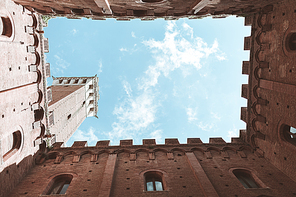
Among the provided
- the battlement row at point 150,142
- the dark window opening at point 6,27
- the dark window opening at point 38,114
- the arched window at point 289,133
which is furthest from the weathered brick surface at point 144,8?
the battlement row at point 150,142

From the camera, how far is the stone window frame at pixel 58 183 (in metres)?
11.0

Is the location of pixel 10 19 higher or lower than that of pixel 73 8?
lower

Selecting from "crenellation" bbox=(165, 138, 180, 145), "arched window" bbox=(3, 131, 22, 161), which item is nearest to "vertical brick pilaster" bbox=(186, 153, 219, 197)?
"crenellation" bbox=(165, 138, 180, 145)

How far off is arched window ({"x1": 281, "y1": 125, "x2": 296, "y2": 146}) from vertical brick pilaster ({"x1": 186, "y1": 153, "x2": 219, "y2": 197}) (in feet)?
19.2

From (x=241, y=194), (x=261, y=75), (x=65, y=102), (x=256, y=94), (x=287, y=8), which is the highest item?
(x=287, y=8)

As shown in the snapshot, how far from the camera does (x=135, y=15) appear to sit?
14188 mm

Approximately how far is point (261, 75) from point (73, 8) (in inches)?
585

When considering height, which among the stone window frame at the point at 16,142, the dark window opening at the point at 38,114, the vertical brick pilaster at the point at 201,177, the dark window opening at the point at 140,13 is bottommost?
the vertical brick pilaster at the point at 201,177

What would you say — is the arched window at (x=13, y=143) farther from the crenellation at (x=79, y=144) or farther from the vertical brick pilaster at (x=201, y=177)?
the vertical brick pilaster at (x=201, y=177)

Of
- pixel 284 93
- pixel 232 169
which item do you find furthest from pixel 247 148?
pixel 284 93

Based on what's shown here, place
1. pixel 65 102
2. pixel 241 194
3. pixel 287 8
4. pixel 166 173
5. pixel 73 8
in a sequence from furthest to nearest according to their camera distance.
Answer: pixel 65 102 → pixel 73 8 → pixel 166 173 → pixel 287 8 → pixel 241 194

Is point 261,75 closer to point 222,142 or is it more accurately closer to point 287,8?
point 287,8

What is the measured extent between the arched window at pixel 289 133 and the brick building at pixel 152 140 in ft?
0.18

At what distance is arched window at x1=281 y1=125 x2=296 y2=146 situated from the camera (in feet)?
37.6
